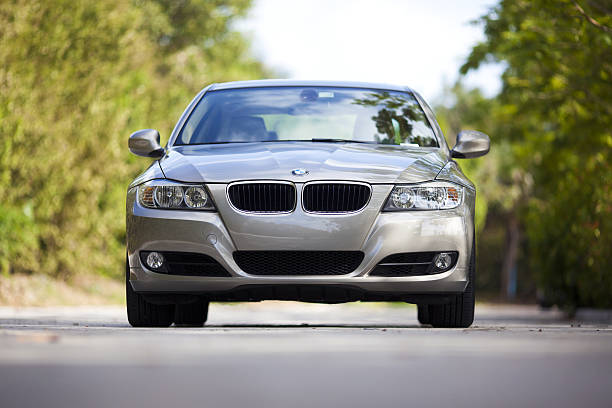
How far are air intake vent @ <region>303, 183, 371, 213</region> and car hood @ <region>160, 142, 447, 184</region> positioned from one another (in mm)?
57

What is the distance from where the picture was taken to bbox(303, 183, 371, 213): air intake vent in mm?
6824

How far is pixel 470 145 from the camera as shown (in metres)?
7.91

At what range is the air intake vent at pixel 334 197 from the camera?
22.4ft

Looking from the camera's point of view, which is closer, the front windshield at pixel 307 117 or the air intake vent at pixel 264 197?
the air intake vent at pixel 264 197

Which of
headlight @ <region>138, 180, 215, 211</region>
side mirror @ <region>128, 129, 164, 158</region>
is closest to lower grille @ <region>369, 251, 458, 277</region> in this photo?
headlight @ <region>138, 180, 215, 211</region>

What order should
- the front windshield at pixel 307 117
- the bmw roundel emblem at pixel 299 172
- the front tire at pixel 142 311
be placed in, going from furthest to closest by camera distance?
the front windshield at pixel 307 117 → the front tire at pixel 142 311 → the bmw roundel emblem at pixel 299 172

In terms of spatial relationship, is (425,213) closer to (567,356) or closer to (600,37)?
(567,356)

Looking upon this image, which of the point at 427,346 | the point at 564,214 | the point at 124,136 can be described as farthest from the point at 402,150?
the point at 124,136

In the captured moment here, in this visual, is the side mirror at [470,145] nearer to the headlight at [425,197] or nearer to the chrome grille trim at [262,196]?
the headlight at [425,197]

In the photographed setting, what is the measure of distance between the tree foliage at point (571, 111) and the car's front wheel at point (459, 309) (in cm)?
Answer: 441

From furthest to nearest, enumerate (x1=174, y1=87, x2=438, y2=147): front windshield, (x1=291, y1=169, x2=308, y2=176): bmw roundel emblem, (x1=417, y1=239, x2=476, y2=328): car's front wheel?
(x1=174, y1=87, x2=438, y2=147): front windshield < (x1=417, y1=239, x2=476, y2=328): car's front wheel < (x1=291, y1=169, x2=308, y2=176): bmw roundel emblem

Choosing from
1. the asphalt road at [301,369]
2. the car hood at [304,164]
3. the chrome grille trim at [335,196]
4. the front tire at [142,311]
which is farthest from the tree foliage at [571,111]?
the asphalt road at [301,369]

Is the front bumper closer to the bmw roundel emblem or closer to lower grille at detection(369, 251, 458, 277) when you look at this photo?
lower grille at detection(369, 251, 458, 277)

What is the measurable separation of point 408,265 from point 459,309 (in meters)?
0.75
